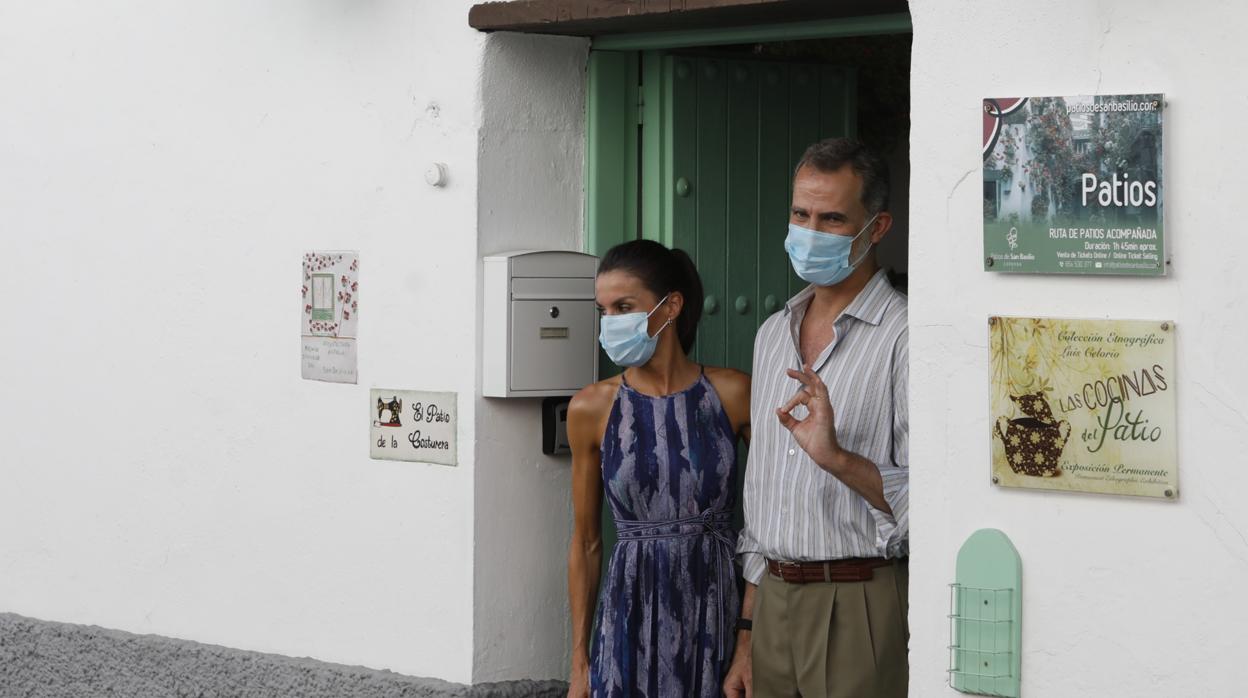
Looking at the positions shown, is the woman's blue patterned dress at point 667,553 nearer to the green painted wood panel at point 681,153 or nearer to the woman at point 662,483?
the woman at point 662,483

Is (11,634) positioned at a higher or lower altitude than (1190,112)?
lower

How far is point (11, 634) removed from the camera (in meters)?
6.57

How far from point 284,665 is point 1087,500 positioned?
2.74m

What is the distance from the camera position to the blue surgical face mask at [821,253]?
179 inches

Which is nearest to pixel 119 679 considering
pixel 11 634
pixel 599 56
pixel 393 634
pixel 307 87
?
pixel 11 634

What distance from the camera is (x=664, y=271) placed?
16.5 ft

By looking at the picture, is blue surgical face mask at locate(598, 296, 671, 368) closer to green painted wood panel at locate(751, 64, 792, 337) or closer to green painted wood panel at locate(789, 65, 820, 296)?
green painted wood panel at locate(751, 64, 792, 337)

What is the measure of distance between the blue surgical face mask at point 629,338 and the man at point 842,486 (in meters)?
0.47

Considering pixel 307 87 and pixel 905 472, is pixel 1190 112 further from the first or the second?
pixel 307 87

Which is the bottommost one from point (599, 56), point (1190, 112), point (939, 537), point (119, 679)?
point (119, 679)

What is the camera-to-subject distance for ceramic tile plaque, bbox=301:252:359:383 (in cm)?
560

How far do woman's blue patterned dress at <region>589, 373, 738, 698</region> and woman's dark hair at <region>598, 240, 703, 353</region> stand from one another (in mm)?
196

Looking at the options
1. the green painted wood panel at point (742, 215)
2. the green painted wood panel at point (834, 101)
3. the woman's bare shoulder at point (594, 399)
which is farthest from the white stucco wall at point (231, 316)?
the green painted wood panel at point (834, 101)

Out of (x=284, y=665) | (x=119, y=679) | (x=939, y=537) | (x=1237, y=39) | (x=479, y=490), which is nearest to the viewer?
(x=1237, y=39)
